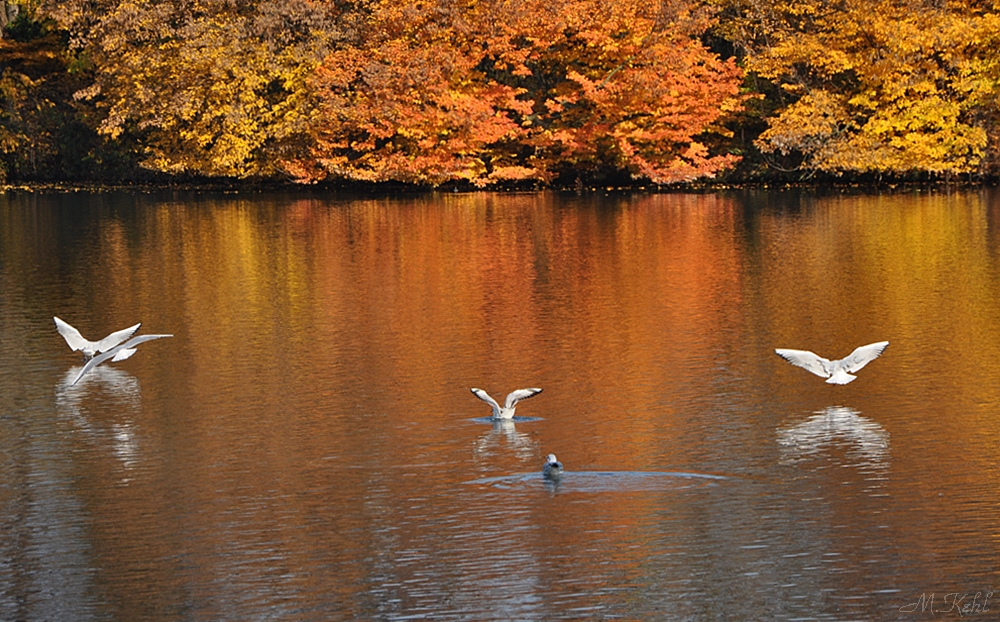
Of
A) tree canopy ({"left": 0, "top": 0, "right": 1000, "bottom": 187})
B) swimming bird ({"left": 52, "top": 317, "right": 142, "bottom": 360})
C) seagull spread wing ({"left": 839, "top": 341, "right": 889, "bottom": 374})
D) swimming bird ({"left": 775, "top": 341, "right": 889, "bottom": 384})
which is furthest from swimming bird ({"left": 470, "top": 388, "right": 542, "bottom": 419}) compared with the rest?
tree canopy ({"left": 0, "top": 0, "right": 1000, "bottom": 187})

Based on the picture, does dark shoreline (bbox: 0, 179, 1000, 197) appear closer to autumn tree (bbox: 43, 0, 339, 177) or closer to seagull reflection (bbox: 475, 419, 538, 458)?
autumn tree (bbox: 43, 0, 339, 177)

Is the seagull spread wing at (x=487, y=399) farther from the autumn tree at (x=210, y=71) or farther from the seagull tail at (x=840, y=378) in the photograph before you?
the autumn tree at (x=210, y=71)

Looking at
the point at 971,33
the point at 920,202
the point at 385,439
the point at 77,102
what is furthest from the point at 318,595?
the point at 77,102

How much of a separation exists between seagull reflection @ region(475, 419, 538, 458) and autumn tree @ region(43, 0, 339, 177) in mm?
39619

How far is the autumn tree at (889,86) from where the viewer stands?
144 feet

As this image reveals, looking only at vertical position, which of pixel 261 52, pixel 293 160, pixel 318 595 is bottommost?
pixel 318 595

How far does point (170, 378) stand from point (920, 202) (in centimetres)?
2800

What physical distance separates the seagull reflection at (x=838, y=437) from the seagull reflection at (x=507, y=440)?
1895 mm

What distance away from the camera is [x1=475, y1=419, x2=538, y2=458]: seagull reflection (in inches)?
464

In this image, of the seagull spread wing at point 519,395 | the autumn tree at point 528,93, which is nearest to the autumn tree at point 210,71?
the autumn tree at point 528,93

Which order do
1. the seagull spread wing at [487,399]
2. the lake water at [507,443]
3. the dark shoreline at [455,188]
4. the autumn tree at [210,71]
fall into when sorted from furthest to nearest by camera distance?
the autumn tree at [210,71], the dark shoreline at [455,188], the seagull spread wing at [487,399], the lake water at [507,443]

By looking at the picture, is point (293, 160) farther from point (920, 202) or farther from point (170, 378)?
point (170, 378)

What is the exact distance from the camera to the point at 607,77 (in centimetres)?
4803

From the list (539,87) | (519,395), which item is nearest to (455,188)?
(539,87)
